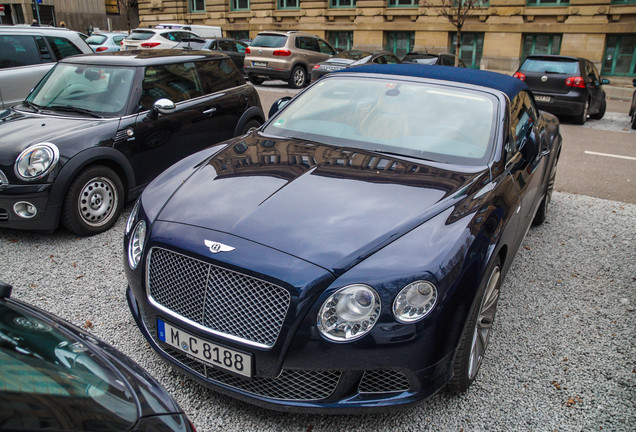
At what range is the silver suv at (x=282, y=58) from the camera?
17.4 m

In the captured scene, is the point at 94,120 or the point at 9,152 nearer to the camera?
the point at 9,152

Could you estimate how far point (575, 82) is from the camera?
12.1 metres

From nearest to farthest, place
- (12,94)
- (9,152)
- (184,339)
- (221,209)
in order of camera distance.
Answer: (184,339) < (221,209) < (9,152) < (12,94)

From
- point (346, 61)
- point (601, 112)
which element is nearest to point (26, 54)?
point (346, 61)

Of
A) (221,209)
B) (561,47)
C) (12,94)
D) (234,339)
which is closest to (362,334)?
(234,339)

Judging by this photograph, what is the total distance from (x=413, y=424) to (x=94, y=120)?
13.5 ft

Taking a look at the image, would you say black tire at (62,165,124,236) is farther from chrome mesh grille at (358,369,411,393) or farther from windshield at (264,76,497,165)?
chrome mesh grille at (358,369,411,393)

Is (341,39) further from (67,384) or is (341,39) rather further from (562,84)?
(67,384)

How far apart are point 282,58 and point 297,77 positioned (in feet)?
2.82

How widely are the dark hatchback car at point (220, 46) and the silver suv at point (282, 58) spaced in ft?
4.74

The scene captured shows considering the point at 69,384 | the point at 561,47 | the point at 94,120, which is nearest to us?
the point at 69,384

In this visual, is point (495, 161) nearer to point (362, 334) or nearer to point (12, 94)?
point (362, 334)

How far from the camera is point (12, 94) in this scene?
289 inches

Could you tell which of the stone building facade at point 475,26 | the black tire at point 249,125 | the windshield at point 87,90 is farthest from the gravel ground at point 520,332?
the stone building facade at point 475,26
